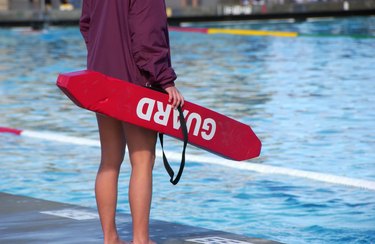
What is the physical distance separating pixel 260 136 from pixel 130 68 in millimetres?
5948

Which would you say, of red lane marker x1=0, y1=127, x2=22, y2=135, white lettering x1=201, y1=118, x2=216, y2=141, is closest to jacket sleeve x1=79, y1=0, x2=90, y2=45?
white lettering x1=201, y1=118, x2=216, y2=141

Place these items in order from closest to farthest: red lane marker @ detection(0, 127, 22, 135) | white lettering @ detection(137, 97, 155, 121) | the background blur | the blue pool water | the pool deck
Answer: white lettering @ detection(137, 97, 155, 121), the pool deck, the blue pool water, red lane marker @ detection(0, 127, 22, 135), the background blur

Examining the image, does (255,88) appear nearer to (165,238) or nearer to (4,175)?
(4,175)

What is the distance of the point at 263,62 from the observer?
19.3 metres

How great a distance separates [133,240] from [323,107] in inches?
324

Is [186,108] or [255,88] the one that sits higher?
[186,108]

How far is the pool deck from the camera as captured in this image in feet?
16.4

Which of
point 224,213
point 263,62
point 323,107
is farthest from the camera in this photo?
point 263,62

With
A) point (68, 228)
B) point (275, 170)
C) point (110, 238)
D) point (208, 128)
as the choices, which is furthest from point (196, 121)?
point (275, 170)

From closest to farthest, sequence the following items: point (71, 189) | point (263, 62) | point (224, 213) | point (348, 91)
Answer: point (224, 213), point (71, 189), point (348, 91), point (263, 62)

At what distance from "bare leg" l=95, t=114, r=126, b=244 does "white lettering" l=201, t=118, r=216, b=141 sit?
0.37m

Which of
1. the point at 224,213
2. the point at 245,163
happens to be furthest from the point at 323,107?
the point at 224,213

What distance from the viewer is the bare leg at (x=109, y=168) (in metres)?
4.70

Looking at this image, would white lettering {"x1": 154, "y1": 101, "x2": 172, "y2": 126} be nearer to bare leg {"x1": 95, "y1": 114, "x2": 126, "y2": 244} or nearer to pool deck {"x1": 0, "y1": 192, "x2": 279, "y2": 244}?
bare leg {"x1": 95, "y1": 114, "x2": 126, "y2": 244}
